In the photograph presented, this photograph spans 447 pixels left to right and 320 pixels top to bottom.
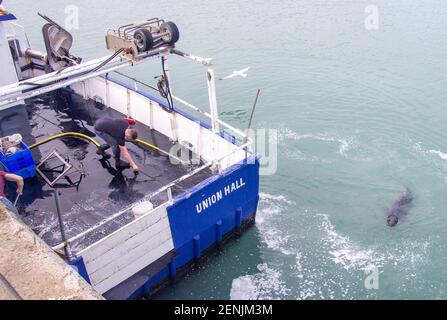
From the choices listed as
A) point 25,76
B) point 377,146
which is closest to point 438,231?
point 377,146

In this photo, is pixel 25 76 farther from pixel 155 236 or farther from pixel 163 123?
pixel 155 236

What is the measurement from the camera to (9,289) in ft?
17.0

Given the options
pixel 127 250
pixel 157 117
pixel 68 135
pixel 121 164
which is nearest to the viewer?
pixel 127 250

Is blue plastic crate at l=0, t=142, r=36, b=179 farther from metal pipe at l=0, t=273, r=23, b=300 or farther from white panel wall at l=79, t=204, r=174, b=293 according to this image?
metal pipe at l=0, t=273, r=23, b=300

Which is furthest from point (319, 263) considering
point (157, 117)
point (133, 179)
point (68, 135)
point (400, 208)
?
point (68, 135)

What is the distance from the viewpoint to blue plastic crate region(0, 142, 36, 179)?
33.7 feet

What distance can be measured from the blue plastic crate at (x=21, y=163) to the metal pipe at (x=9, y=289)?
5624 millimetres

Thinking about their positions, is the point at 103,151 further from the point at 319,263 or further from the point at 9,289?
the point at 9,289

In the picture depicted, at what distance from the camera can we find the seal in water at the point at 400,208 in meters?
11.7

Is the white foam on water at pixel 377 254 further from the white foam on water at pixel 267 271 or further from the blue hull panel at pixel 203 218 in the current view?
the blue hull panel at pixel 203 218

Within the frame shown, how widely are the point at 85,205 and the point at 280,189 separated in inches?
230

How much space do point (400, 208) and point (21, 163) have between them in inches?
389

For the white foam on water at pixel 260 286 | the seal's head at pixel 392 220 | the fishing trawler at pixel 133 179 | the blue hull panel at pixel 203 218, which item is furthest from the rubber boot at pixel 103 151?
the seal's head at pixel 392 220

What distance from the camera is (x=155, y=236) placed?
9.24m
